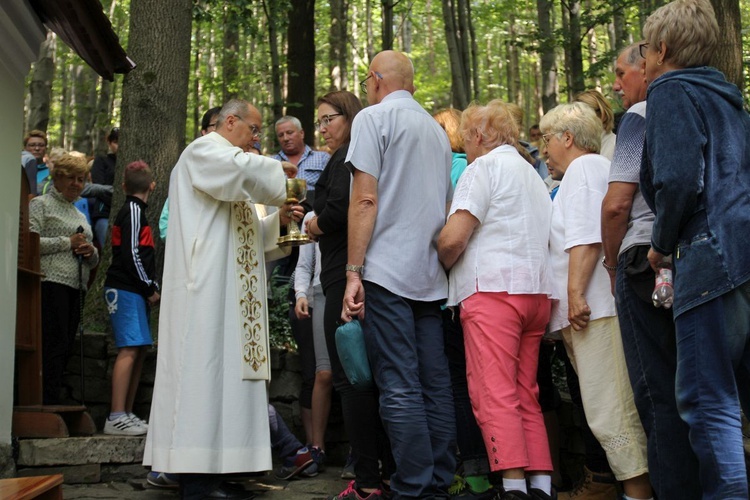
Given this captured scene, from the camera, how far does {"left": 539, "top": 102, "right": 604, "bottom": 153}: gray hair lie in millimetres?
5520

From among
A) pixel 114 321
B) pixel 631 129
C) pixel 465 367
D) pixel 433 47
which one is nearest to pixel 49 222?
pixel 114 321

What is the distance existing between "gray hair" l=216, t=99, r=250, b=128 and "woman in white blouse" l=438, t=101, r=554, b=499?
5.15ft

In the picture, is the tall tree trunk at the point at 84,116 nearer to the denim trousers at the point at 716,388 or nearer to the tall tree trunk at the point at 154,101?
the tall tree trunk at the point at 154,101

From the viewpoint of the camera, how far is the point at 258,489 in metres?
6.36

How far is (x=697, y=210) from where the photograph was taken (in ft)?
13.2

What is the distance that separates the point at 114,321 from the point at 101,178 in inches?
200

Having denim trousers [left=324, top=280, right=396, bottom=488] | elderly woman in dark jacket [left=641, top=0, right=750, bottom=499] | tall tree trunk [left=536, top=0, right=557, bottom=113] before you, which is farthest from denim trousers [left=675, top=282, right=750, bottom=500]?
tall tree trunk [left=536, top=0, right=557, bottom=113]

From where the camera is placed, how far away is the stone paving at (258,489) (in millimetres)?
6184

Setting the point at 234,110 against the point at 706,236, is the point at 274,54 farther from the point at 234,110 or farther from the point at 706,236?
the point at 706,236

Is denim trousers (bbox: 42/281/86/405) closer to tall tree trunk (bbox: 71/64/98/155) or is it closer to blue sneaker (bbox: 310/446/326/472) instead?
blue sneaker (bbox: 310/446/326/472)

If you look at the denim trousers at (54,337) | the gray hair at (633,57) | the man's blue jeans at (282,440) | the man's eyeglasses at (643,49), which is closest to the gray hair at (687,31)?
the man's eyeglasses at (643,49)

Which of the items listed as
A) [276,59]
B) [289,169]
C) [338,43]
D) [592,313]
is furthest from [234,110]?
[338,43]

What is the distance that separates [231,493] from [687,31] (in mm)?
3609

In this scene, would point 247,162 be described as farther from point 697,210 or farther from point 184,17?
point 184,17
